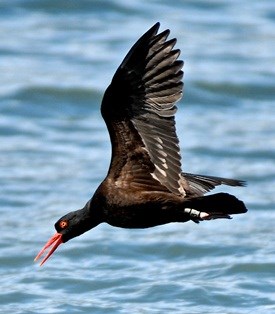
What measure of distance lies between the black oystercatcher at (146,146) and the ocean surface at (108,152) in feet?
10.2

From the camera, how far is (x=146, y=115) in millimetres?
10422

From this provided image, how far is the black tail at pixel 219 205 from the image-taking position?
9656mm

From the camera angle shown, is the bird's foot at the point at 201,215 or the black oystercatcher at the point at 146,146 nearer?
the bird's foot at the point at 201,215

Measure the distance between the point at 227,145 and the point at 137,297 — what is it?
450cm

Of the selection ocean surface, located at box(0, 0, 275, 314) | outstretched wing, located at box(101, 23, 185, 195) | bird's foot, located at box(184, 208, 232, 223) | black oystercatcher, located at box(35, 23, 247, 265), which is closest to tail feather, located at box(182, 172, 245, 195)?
black oystercatcher, located at box(35, 23, 247, 265)

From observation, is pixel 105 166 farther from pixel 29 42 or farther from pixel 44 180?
pixel 29 42

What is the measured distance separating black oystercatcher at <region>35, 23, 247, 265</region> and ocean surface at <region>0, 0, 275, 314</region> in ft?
10.2

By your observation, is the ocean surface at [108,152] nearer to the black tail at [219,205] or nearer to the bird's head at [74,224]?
→ the bird's head at [74,224]

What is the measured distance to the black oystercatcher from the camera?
33.2 feet

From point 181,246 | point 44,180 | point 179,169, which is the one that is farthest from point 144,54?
point 44,180

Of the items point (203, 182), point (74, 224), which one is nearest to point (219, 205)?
point (203, 182)

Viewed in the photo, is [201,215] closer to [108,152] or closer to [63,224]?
[63,224]

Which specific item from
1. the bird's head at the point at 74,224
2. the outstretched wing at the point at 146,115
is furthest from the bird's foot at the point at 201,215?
the bird's head at the point at 74,224

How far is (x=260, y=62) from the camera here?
21016mm
